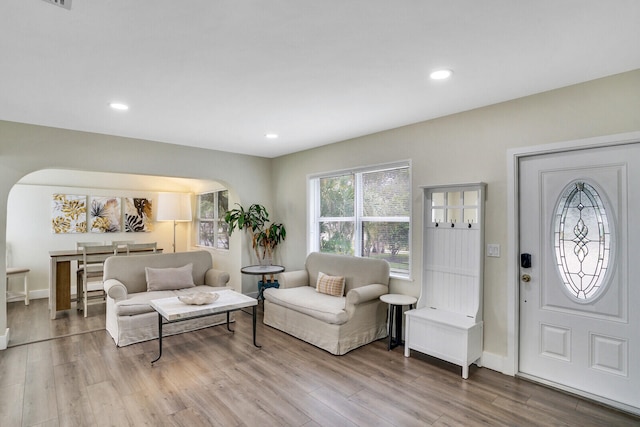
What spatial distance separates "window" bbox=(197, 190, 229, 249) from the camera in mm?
6375

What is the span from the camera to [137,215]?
668 centimetres

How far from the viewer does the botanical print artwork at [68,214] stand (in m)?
5.79

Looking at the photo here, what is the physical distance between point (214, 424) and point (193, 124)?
9.70ft

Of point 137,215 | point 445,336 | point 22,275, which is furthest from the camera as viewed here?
point 137,215

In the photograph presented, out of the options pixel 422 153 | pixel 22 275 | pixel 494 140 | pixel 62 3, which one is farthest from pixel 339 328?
pixel 22 275

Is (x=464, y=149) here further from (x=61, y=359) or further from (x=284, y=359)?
(x=61, y=359)

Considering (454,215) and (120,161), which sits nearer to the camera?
(454,215)

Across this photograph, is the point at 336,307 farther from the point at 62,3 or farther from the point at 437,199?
the point at 62,3

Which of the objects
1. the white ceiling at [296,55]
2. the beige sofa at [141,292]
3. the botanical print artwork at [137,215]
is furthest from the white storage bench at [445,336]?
the botanical print artwork at [137,215]

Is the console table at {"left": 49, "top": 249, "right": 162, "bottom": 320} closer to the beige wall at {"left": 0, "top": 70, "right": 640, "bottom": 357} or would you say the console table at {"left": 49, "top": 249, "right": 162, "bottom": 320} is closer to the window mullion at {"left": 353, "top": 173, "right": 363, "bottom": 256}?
the beige wall at {"left": 0, "top": 70, "right": 640, "bottom": 357}

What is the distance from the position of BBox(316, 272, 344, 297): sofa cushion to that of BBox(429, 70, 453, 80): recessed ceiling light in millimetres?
2543

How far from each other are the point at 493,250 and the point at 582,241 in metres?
0.67

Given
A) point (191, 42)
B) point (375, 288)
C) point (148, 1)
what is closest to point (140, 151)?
point (191, 42)

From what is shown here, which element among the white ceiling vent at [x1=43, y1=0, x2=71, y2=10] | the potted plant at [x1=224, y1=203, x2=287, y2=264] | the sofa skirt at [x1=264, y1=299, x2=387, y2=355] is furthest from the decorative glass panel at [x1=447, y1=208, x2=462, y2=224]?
the white ceiling vent at [x1=43, y1=0, x2=71, y2=10]
